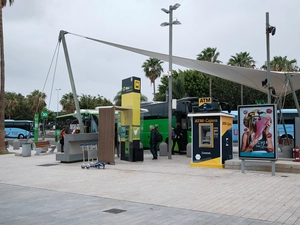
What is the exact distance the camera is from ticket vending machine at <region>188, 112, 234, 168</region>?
13297 millimetres

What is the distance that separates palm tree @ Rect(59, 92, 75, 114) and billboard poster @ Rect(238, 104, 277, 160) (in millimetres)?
65774

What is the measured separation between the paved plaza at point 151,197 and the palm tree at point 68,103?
63.9 metres

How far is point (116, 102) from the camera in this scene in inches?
2333

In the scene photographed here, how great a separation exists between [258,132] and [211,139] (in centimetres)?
246

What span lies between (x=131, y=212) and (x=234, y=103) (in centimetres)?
3988

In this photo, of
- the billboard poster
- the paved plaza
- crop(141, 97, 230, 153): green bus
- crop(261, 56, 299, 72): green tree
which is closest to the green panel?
crop(141, 97, 230, 153): green bus

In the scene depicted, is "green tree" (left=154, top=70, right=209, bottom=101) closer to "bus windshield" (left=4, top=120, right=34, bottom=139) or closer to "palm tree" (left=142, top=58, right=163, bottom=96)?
"palm tree" (left=142, top=58, right=163, bottom=96)

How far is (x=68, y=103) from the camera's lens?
7612 centimetres

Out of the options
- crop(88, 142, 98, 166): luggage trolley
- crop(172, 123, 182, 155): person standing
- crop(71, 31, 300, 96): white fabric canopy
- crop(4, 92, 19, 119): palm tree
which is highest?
crop(4, 92, 19, 119): palm tree

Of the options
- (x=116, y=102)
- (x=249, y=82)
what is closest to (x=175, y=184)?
(x=249, y=82)

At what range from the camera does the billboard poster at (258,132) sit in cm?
1107

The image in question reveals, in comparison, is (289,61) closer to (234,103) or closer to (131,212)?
(234,103)

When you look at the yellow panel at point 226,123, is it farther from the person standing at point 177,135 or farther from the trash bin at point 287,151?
the person standing at point 177,135

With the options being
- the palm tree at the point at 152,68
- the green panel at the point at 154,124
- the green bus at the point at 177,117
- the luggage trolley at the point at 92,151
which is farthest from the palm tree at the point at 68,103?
the luggage trolley at the point at 92,151
